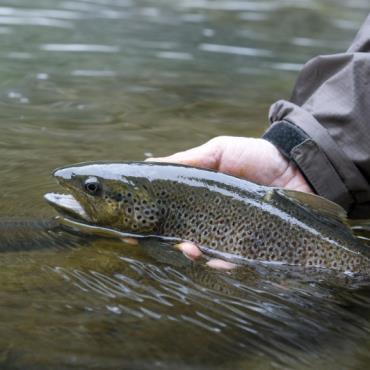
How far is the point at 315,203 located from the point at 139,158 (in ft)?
6.51

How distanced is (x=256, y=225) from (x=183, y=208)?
39 centimetres

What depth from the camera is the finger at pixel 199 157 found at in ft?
13.7

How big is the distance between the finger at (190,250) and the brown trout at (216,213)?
3.2 inches

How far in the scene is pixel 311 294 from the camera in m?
3.46

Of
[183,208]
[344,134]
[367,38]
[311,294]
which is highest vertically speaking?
[367,38]

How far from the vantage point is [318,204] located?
12.3 ft

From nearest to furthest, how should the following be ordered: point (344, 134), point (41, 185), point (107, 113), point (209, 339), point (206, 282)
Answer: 1. point (209, 339)
2. point (206, 282)
3. point (344, 134)
4. point (41, 185)
5. point (107, 113)

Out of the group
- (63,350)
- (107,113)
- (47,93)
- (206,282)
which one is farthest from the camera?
(47,93)

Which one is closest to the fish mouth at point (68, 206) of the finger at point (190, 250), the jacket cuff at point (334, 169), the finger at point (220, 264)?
the finger at point (190, 250)

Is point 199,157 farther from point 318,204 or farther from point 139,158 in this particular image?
point 139,158

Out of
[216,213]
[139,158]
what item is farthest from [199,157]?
[139,158]

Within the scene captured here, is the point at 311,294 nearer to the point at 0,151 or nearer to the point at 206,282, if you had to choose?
the point at 206,282

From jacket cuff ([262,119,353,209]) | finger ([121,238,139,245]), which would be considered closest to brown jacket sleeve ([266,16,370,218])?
jacket cuff ([262,119,353,209])

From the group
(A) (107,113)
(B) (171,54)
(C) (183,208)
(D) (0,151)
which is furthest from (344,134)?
(B) (171,54)
